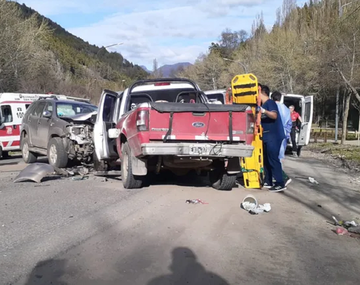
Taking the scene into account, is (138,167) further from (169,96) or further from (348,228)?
(348,228)

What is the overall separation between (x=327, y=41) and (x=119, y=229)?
1870 cm

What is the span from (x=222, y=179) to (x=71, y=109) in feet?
18.1

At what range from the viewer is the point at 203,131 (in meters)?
7.20

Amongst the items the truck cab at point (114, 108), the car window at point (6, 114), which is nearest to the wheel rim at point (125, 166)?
the truck cab at point (114, 108)

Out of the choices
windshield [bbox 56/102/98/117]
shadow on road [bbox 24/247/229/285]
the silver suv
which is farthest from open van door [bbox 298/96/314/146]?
shadow on road [bbox 24/247/229/285]

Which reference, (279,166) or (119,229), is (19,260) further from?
(279,166)

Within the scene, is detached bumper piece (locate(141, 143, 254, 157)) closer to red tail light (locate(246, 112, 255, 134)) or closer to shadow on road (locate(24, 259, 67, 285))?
red tail light (locate(246, 112, 255, 134))

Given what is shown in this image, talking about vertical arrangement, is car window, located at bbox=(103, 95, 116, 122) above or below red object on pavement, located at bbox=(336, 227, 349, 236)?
above

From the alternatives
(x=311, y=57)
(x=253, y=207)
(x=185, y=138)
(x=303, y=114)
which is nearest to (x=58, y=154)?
(x=185, y=138)

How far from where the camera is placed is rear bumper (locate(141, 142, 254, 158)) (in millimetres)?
6910

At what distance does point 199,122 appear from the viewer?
23.5 ft

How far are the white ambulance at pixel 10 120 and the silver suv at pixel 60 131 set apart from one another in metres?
3.02

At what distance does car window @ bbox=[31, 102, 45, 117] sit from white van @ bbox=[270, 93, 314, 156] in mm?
9166

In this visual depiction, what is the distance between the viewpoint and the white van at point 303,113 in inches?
669
